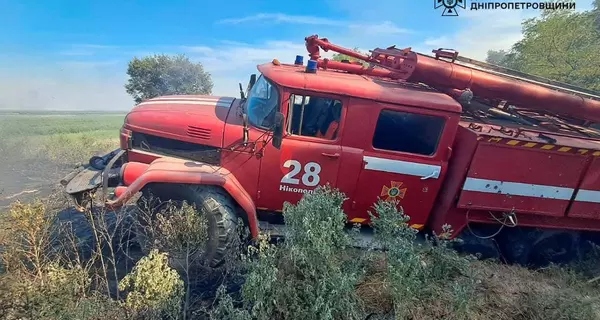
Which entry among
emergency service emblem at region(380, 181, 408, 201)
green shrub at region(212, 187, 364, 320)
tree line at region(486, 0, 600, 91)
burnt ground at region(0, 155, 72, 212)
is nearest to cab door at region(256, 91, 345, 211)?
emergency service emblem at region(380, 181, 408, 201)

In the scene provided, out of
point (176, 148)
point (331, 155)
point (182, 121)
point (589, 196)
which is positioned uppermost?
point (182, 121)

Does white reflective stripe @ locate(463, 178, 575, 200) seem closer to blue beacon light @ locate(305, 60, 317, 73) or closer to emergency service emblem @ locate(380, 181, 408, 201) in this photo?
emergency service emblem @ locate(380, 181, 408, 201)

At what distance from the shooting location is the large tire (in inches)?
140

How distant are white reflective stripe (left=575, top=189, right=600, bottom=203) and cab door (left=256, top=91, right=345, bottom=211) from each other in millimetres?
3086

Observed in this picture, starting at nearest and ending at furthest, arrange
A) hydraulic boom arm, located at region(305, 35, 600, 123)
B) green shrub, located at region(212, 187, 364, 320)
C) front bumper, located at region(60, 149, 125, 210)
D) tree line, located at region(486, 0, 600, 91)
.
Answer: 1. green shrub, located at region(212, 187, 364, 320)
2. front bumper, located at region(60, 149, 125, 210)
3. hydraulic boom arm, located at region(305, 35, 600, 123)
4. tree line, located at region(486, 0, 600, 91)

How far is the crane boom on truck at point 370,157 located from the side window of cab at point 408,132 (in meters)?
0.01

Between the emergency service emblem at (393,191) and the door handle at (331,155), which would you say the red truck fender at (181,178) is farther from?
the emergency service emblem at (393,191)

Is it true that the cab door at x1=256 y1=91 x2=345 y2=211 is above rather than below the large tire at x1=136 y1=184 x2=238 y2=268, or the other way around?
above

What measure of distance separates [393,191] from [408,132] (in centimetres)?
76

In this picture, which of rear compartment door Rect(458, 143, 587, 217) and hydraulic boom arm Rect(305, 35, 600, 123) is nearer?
rear compartment door Rect(458, 143, 587, 217)

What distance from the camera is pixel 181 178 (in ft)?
11.6

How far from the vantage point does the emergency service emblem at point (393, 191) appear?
3941 millimetres

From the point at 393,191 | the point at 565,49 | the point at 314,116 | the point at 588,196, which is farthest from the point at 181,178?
the point at 565,49

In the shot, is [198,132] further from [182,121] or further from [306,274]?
[306,274]
